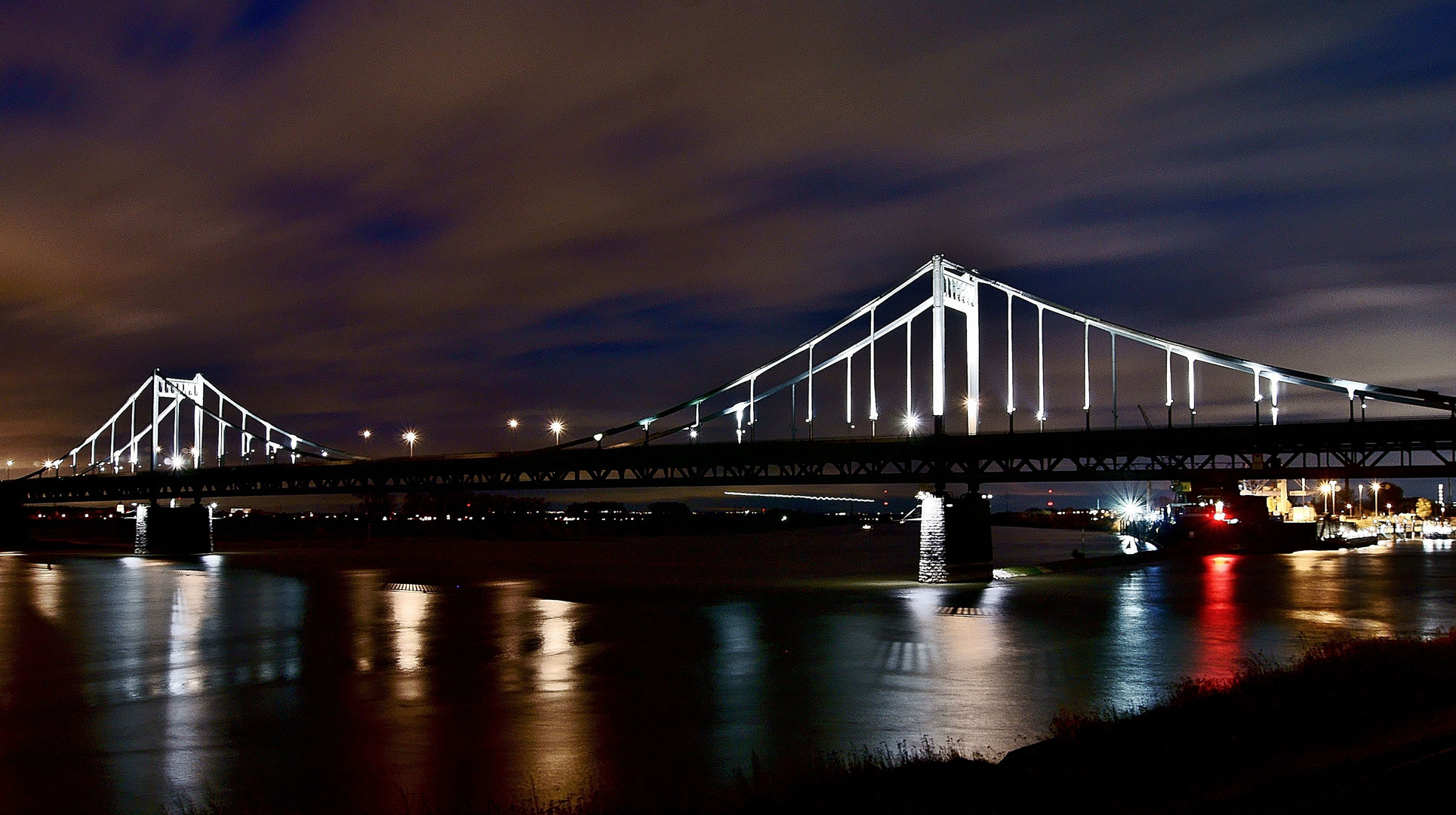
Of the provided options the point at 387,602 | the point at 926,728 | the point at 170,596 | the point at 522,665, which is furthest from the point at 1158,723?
the point at 170,596

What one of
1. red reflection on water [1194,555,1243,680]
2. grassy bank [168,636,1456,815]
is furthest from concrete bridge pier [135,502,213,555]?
grassy bank [168,636,1456,815]

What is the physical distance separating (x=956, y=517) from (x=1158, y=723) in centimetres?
5144

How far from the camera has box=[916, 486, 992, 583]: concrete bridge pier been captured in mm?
64938

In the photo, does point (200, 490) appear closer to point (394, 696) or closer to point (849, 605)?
point (849, 605)

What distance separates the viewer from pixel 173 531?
116 m

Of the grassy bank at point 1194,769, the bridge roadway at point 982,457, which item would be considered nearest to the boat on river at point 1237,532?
the bridge roadway at point 982,457

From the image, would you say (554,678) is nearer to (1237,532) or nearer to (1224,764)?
(1224,764)

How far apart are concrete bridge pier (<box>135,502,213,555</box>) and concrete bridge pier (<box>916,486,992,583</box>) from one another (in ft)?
270

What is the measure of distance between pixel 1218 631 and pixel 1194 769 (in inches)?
1130

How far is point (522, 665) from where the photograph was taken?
99.3 ft

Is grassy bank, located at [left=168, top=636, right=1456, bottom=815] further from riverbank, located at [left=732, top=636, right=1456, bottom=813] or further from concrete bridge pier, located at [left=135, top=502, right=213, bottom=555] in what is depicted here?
concrete bridge pier, located at [left=135, top=502, right=213, bottom=555]

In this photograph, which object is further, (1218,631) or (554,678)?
(1218,631)

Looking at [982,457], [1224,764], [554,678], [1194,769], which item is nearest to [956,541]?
[982,457]

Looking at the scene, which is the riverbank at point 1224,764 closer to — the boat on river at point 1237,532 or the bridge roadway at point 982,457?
the bridge roadway at point 982,457
